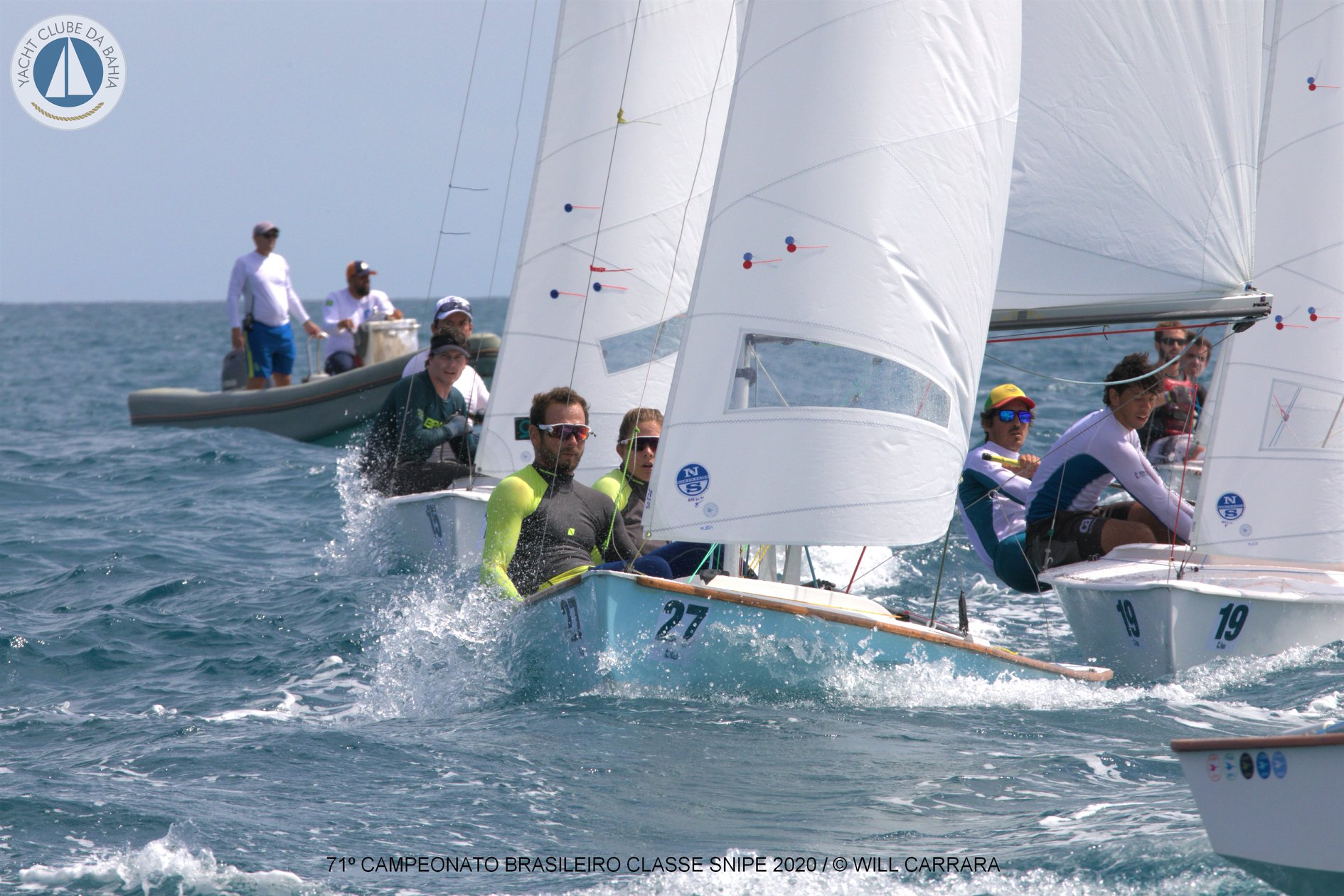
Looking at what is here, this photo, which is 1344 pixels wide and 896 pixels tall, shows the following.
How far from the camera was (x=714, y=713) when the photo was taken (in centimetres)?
508

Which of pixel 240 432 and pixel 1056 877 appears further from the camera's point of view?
pixel 240 432

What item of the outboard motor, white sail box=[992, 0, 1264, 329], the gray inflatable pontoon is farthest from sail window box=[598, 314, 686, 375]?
the outboard motor

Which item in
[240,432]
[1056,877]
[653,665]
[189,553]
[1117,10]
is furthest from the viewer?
[240,432]

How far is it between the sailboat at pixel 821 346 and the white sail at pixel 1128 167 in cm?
120

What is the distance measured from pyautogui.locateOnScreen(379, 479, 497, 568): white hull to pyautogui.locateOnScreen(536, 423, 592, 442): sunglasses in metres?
2.44

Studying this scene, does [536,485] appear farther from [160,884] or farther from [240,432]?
[240,432]

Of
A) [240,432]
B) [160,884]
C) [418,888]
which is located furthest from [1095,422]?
[240,432]

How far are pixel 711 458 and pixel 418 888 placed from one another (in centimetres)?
189

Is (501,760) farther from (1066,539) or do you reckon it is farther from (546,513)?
(1066,539)

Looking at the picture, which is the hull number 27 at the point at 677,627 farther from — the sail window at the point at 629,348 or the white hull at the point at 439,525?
the sail window at the point at 629,348

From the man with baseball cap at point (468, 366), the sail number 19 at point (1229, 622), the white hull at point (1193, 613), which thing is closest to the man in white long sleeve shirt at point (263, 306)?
the man with baseball cap at point (468, 366)

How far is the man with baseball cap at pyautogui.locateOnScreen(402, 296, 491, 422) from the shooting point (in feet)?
30.1

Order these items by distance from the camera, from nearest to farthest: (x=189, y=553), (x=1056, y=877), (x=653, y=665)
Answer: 1. (x=1056, y=877)
2. (x=653, y=665)
3. (x=189, y=553)

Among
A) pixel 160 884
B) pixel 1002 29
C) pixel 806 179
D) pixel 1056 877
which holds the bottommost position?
pixel 160 884
